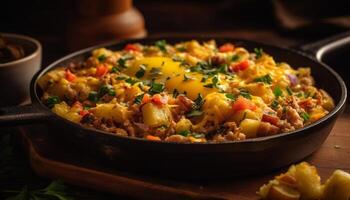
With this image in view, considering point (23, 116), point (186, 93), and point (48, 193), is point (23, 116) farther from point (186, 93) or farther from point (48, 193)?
point (186, 93)

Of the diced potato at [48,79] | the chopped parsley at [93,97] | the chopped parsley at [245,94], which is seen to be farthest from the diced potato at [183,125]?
the diced potato at [48,79]

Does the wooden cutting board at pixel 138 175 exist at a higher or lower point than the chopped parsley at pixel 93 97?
lower

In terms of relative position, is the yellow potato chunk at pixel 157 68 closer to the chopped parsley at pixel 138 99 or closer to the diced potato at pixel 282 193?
the chopped parsley at pixel 138 99

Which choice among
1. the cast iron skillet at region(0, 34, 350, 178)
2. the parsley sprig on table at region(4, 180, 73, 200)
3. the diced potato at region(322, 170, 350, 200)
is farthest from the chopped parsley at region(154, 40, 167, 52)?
the diced potato at region(322, 170, 350, 200)

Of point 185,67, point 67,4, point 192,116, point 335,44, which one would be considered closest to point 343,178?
point 192,116

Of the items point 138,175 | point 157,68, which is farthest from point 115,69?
point 138,175

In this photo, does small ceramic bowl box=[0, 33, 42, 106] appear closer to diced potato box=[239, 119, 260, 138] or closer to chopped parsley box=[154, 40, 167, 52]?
chopped parsley box=[154, 40, 167, 52]
